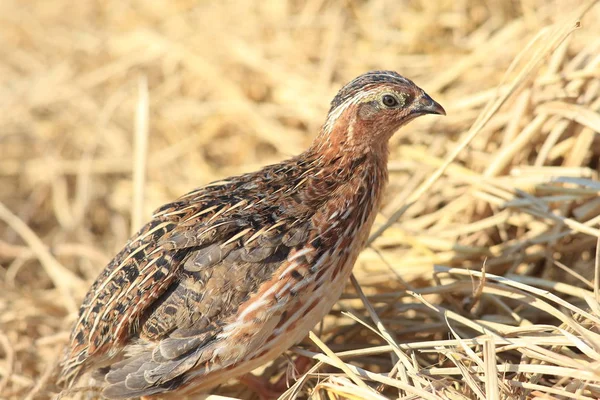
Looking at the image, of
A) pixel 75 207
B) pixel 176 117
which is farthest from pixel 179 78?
pixel 75 207

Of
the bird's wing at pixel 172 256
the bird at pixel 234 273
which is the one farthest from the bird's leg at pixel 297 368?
the bird's wing at pixel 172 256

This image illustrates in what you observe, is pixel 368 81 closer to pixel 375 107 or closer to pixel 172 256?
pixel 375 107

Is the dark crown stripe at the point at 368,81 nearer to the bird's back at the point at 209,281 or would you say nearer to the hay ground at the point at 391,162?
the bird's back at the point at 209,281

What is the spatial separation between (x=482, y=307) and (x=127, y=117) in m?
4.00

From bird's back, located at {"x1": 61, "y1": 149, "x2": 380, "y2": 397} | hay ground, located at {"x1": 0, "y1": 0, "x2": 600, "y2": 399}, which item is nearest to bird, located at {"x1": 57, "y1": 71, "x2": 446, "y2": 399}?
bird's back, located at {"x1": 61, "y1": 149, "x2": 380, "y2": 397}

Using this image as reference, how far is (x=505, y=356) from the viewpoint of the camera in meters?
3.24

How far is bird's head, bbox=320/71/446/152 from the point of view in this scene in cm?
329

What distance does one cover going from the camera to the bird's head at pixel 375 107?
129 inches

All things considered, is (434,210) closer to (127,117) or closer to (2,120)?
(127,117)

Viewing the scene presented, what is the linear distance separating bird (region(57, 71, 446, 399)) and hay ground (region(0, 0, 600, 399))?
370mm

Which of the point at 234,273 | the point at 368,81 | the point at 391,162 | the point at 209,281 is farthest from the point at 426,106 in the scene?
the point at 391,162

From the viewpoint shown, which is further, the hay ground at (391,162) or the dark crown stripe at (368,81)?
the dark crown stripe at (368,81)

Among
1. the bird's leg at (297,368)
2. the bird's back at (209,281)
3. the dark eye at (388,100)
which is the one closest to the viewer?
the bird's back at (209,281)

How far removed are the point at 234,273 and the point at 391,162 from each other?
2.00 m
